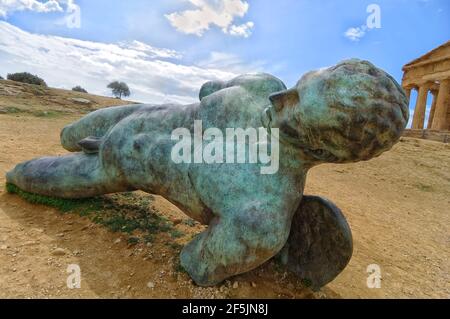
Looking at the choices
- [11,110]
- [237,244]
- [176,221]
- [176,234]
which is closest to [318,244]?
[237,244]

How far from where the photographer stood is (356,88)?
147cm

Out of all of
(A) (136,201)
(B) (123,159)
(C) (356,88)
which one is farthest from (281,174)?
(A) (136,201)

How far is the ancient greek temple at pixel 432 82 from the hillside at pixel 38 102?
67.3 ft

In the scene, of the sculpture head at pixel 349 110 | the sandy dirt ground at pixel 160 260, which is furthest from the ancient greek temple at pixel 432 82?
the sculpture head at pixel 349 110

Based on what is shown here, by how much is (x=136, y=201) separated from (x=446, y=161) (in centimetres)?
1033

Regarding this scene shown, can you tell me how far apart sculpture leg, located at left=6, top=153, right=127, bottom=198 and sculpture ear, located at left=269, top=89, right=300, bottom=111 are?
5.13ft

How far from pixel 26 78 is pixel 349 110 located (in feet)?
89.8

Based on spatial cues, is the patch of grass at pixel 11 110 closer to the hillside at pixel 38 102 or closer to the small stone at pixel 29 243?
the hillside at pixel 38 102

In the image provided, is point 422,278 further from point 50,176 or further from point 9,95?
point 9,95

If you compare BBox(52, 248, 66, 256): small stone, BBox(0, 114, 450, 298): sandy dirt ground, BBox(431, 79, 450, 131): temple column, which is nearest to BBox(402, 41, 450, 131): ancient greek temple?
BBox(431, 79, 450, 131): temple column

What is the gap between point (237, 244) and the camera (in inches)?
68.9

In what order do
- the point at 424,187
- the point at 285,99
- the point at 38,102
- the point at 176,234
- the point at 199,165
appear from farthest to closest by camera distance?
the point at 38,102 → the point at 424,187 → the point at 176,234 → the point at 199,165 → the point at 285,99

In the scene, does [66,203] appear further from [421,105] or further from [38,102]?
[421,105]

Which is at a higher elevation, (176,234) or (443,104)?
(443,104)
